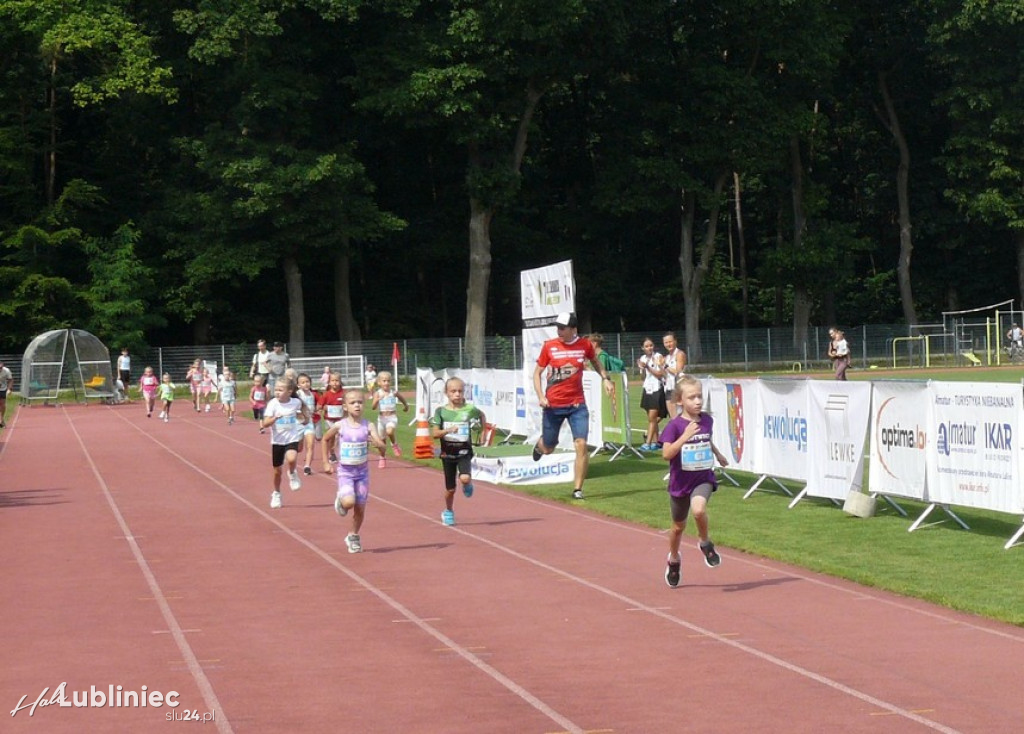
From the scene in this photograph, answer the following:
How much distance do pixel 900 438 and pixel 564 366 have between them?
477cm

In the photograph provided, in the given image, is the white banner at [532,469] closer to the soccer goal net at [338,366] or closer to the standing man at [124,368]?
the standing man at [124,368]

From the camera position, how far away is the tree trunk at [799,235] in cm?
6975

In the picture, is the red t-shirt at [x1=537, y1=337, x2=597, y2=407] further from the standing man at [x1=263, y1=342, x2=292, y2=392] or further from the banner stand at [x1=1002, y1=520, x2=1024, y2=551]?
the standing man at [x1=263, y1=342, x2=292, y2=392]

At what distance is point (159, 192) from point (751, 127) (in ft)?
84.6

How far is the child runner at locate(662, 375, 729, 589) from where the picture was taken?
11.8 m

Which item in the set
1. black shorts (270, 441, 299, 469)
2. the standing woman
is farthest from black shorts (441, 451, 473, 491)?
the standing woman

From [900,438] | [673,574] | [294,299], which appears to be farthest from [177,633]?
[294,299]

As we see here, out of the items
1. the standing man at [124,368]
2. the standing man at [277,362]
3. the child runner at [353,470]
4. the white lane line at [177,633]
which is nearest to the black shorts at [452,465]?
the child runner at [353,470]

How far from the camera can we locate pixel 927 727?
760 cm

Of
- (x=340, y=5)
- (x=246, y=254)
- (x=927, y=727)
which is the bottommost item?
(x=927, y=727)

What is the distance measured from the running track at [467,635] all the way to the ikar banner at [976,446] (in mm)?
2174

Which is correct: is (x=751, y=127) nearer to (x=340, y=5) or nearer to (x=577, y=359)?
(x=340, y=5)

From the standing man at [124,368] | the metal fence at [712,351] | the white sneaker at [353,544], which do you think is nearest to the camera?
the white sneaker at [353,544]

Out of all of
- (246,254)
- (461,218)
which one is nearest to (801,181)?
(461,218)
